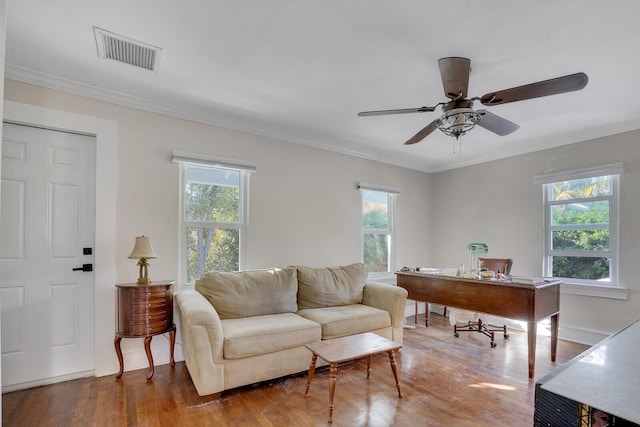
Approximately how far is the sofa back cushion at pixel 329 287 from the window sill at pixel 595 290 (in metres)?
2.45

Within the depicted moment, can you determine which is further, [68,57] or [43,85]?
[43,85]

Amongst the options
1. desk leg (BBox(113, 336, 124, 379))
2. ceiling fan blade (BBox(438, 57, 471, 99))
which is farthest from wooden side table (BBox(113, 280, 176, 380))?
ceiling fan blade (BBox(438, 57, 471, 99))

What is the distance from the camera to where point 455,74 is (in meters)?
2.15

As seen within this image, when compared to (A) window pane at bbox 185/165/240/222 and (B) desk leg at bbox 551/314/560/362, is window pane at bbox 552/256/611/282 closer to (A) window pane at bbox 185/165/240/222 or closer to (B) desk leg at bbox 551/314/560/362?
(B) desk leg at bbox 551/314/560/362

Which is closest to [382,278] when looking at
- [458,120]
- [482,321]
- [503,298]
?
[482,321]

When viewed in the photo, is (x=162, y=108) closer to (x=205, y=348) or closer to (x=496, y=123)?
(x=205, y=348)

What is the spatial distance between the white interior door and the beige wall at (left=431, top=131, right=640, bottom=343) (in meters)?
4.39

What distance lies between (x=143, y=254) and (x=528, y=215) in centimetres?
450

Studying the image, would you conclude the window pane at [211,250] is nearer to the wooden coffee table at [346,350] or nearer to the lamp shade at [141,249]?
the lamp shade at [141,249]

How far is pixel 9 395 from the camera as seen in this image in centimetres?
234

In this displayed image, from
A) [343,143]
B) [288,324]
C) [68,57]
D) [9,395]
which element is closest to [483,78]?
[343,143]

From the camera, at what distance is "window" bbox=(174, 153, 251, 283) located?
322 cm

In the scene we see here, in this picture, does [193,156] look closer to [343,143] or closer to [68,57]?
[68,57]

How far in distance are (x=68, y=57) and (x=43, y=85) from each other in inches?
19.1
